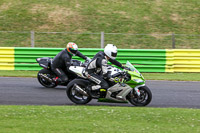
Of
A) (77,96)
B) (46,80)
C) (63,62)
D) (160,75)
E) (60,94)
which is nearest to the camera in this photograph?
(77,96)

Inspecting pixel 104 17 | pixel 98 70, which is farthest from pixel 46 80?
pixel 104 17

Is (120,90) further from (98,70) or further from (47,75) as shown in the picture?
(47,75)

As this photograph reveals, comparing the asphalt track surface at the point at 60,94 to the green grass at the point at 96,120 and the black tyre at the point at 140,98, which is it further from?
the green grass at the point at 96,120

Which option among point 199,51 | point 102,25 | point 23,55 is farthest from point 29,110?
point 102,25

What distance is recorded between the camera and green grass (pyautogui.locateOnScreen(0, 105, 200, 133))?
6266mm

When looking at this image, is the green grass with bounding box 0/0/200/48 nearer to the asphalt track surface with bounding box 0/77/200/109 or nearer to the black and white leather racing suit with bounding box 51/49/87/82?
the asphalt track surface with bounding box 0/77/200/109

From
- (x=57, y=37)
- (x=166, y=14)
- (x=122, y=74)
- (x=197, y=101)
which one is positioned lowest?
(x=197, y=101)

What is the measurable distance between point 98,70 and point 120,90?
0.84m

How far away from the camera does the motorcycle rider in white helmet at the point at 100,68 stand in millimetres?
8758

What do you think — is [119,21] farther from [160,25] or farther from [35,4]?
[35,4]

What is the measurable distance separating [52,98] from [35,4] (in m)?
15.0

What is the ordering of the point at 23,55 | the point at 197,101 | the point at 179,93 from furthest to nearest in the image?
the point at 23,55 < the point at 179,93 < the point at 197,101

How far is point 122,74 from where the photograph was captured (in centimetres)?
870

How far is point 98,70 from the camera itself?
9.21m
